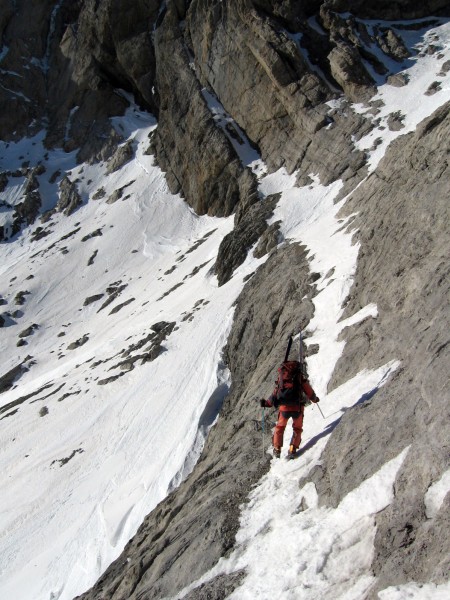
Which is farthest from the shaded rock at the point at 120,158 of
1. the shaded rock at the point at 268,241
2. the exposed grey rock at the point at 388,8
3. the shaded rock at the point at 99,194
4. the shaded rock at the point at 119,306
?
the shaded rock at the point at 268,241

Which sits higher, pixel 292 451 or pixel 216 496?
pixel 292 451

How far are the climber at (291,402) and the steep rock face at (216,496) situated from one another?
734 millimetres

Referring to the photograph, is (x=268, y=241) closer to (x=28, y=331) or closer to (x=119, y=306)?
(x=119, y=306)

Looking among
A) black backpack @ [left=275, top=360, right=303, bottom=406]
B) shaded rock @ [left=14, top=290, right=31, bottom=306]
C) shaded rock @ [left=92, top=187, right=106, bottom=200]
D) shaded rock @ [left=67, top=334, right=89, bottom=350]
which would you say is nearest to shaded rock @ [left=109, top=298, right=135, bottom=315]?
shaded rock @ [left=67, top=334, right=89, bottom=350]

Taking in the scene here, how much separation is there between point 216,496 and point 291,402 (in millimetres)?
2359

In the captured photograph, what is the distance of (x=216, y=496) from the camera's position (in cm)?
986

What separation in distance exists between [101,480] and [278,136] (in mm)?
38240

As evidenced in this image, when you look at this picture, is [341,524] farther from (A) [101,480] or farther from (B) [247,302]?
(B) [247,302]

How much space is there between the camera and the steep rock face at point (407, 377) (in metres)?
6.14

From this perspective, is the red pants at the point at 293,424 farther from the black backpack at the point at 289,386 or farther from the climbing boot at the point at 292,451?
the black backpack at the point at 289,386

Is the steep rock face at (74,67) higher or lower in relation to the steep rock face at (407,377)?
higher

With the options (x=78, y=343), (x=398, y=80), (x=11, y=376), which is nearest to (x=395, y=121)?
(x=398, y=80)

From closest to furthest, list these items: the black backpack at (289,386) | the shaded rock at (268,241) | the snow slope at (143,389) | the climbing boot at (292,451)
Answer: the snow slope at (143,389) → the climbing boot at (292,451) → the black backpack at (289,386) → the shaded rock at (268,241)

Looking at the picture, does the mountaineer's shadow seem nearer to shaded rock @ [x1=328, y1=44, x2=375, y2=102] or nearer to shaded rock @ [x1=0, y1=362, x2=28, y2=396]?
shaded rock @ [x1=0, y1=362, x2=28, y2=396]
